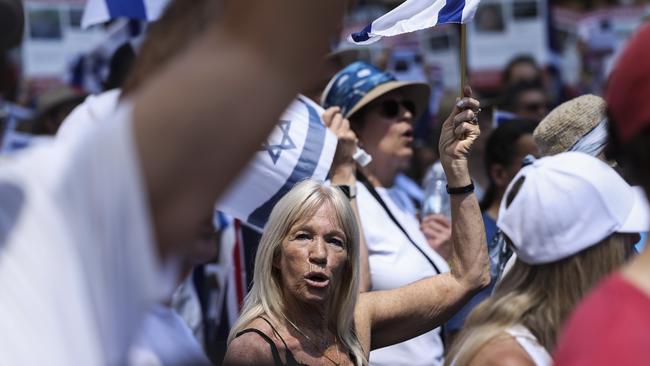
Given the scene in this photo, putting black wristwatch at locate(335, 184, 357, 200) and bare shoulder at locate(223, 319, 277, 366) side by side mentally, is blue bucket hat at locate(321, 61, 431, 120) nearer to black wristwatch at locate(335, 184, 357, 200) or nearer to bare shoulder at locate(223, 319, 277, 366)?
black wristwatch at locate(335, 184, 357, 200)

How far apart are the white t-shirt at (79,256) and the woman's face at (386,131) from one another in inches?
168

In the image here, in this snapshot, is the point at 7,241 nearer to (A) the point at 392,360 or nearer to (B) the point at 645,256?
(B) the point at 645,256

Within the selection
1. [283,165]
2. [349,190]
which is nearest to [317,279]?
[283,165]

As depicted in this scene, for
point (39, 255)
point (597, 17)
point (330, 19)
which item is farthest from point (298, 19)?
point (597, 17)

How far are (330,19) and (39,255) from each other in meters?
0.41

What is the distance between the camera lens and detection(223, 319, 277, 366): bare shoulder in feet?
11.4

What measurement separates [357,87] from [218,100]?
14.1ft

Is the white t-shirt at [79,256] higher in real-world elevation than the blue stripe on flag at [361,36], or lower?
higher

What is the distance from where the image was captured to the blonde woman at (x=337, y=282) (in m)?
3.74

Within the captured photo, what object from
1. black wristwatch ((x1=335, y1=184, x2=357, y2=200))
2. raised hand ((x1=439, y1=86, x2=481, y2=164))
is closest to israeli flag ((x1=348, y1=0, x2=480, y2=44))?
raised hand ((x1=439, y1=86, x2=481, y2=164))

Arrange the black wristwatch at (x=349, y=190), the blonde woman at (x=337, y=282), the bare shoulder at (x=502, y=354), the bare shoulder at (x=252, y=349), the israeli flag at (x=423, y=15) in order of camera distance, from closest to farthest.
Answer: the bare shoulder at (x=502, y=354) → the bare shoulder at (x=252, y=349) → the blonde woman at (x=337, y=282) → the israeli flag at (x=423, y=15) → the black wristwatch at (x=349, y=190)

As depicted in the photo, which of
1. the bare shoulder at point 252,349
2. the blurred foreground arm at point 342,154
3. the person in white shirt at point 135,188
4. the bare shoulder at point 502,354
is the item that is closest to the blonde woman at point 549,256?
the bare shoulder at point 502,354

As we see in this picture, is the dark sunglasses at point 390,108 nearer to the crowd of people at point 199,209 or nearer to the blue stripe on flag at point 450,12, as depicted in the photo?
the blue stripe on flag at point 450,12

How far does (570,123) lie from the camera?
4.35 metres
